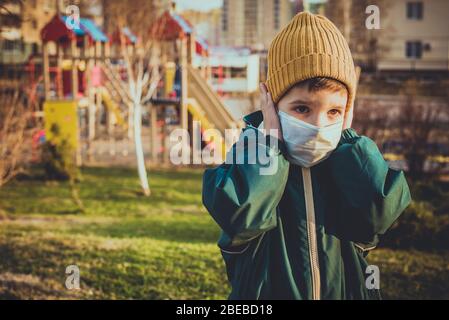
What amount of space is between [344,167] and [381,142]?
10491mm

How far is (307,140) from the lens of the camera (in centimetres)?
193

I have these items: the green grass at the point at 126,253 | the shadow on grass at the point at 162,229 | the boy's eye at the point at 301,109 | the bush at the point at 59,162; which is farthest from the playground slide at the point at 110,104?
the boy's eye at the point at 301,109

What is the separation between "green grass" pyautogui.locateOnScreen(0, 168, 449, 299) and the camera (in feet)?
19.6

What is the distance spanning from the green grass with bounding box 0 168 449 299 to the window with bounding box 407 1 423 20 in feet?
76.2

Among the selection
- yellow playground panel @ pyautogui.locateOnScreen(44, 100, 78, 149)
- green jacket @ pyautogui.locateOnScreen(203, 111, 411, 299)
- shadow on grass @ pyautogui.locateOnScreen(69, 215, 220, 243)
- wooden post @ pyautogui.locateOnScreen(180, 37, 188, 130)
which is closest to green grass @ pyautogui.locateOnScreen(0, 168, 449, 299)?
shadow on grass @ pyautogui.locateOnScreen(69, 215, 220, 243)

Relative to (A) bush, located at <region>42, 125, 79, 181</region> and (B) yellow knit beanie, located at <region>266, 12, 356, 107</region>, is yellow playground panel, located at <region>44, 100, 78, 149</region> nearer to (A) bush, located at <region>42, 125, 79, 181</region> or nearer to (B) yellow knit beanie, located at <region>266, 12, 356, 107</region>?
(A) bush, located at <region>42, 125, 79, 181</region>

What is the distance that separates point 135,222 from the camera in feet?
29.2

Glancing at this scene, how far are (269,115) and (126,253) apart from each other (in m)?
5.36

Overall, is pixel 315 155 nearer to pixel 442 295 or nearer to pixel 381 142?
pixel 442 295

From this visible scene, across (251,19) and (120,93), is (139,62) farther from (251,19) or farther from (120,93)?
(251,19)

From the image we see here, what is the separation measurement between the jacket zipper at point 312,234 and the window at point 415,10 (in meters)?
30.8

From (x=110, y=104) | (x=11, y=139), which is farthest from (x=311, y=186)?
(x=110, y=104)

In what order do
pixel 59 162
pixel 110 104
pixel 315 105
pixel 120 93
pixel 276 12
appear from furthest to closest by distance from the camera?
pixel 276 12, pixel 110 104, pixel 120 93, pixel 59 162, pixel 315 105
